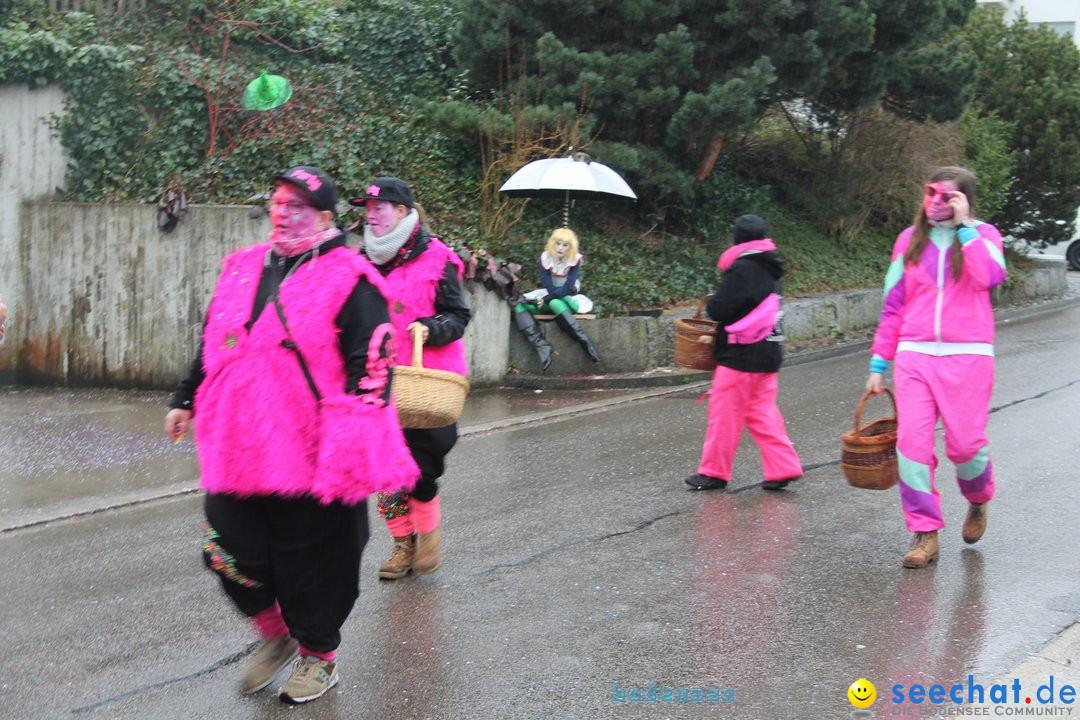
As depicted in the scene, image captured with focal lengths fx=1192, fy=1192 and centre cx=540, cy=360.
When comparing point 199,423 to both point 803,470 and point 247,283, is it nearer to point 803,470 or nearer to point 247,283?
point 247,283

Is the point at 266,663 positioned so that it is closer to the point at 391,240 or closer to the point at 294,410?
the point at 294,410

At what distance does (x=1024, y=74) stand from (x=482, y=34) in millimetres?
10676

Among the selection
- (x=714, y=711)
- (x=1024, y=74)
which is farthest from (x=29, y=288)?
(x=1024, y=74)

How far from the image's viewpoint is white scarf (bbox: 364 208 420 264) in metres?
5.33

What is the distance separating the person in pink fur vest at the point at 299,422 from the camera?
3.96 meters

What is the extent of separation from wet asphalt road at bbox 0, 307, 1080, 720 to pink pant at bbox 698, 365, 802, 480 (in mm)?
205

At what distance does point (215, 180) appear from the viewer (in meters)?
12.3

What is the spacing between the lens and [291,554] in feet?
13.5

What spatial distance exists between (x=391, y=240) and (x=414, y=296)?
274 mm

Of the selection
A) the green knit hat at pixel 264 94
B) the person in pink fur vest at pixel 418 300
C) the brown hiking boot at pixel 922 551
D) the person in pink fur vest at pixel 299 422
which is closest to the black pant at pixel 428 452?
the person in pink fur vest at pixel 418 300

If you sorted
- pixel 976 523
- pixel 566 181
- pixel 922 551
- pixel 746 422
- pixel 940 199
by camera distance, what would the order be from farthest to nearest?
pixel 566 181, pixel 746 422, pixel 976 523, pixel 922 551, pixel 940 199

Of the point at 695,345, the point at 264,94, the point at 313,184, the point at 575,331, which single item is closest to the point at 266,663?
the point at 313,184

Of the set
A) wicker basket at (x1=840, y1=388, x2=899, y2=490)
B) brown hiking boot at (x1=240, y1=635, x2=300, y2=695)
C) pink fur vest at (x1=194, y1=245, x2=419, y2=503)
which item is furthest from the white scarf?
wicker basket at (x1=840, y1=388, x2=899, y2=490)

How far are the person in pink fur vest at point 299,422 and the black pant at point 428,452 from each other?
1.18 m
